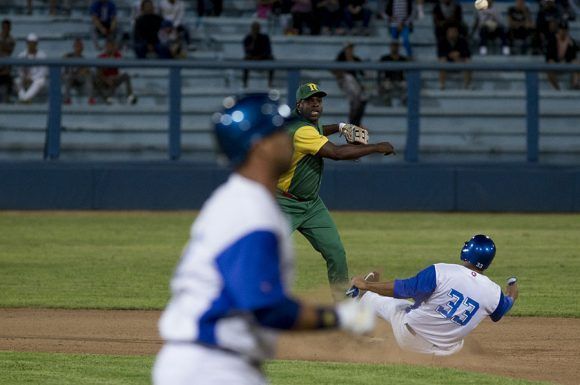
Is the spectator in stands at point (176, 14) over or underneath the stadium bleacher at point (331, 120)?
over

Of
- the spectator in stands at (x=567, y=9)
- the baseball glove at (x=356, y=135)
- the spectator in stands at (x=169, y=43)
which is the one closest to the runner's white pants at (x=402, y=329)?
the baseball glove at (x=356, y=135)

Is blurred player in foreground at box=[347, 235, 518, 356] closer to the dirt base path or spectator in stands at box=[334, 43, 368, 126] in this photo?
the dirt base path

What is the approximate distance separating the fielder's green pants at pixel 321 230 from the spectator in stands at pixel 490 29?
1398 cm

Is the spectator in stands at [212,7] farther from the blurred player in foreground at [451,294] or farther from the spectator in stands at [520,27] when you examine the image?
the blurred player in foreground at [451,294]

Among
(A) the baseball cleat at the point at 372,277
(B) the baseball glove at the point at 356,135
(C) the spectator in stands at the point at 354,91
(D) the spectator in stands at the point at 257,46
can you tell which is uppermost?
(D) the spectator in stands at the point at 257,46

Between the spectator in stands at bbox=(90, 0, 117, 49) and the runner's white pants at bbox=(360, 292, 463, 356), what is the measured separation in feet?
47.0

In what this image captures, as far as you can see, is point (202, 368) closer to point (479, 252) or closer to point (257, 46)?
point (479, 252)

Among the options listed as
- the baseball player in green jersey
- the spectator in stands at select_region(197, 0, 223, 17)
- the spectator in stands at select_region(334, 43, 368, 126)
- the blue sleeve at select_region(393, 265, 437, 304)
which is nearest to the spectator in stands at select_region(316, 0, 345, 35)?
the spectator in stands at select_region(197, 0, 223, 17)

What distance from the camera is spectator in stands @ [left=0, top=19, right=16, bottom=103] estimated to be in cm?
1897

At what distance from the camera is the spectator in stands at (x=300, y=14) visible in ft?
76.6

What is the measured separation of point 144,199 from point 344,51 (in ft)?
14.3

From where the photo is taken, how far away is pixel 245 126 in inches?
154

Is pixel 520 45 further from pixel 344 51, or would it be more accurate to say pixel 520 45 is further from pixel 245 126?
pixel 245 126

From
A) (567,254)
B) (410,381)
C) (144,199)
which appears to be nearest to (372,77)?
(144,199)
